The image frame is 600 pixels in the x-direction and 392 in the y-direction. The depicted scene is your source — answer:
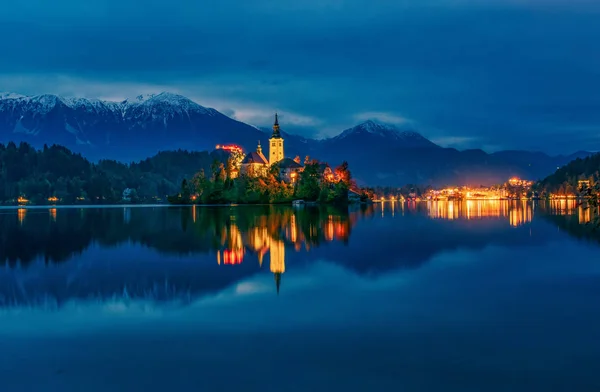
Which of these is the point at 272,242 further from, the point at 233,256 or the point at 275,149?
the point at 275,149

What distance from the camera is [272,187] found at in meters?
132

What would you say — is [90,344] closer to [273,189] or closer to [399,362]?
[399,362]

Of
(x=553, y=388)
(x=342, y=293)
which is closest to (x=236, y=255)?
(x=342, y=293)

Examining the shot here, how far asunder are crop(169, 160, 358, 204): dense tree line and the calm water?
3965 inches

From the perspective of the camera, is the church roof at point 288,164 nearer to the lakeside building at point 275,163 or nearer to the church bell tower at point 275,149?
the lakeside building at point 275,163

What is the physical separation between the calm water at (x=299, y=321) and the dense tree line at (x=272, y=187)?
10070 cm

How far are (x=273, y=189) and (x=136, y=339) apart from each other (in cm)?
11963

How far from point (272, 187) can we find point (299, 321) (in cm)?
11851

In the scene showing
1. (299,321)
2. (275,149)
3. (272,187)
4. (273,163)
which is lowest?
(299,321)

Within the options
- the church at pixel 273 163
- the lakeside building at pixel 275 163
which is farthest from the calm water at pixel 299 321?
the church at pixel 273 163

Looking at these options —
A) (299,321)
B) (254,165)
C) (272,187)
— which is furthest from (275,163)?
(299,321)

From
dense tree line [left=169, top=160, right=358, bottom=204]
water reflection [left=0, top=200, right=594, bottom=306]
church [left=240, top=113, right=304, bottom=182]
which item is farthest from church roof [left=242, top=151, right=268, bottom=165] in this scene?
water reflection [left=0, top=200, right=594, bottom=306]

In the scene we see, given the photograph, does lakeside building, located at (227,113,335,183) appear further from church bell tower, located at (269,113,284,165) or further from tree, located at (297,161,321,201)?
tree, located at (297,161,321,201)

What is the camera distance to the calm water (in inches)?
400
